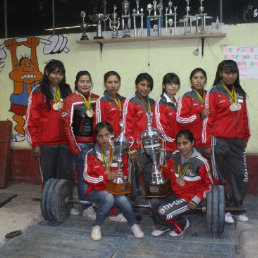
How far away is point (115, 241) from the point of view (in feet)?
9.82

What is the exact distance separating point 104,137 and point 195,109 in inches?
40.8

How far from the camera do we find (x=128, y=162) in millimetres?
3336

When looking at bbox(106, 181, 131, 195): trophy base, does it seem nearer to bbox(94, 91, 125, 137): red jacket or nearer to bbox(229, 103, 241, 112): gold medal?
bbox(94, 91, 125, 137): red jacket

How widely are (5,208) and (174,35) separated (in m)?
3.14

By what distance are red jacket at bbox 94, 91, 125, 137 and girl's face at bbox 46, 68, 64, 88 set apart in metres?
0.51

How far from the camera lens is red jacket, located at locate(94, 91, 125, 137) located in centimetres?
351

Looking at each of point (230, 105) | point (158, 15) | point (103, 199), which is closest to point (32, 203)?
point (103, 199)

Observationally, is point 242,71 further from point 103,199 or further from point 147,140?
point 103,199

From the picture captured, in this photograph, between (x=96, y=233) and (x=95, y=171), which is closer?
(x=96, y=233)

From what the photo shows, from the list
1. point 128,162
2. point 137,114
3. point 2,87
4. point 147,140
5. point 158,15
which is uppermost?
point 158,15

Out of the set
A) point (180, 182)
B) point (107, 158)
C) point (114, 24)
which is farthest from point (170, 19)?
point (180, 182)

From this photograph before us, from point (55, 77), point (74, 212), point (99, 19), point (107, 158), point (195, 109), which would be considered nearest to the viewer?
point (107, 158)

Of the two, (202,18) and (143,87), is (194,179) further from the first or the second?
(202,18)

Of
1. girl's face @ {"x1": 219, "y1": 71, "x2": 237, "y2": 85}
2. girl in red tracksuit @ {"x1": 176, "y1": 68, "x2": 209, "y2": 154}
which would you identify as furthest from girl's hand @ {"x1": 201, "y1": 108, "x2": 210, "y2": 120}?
girl's face @ {"x1": 219, "y1": 71, "x2": 237, "y2": 85}
